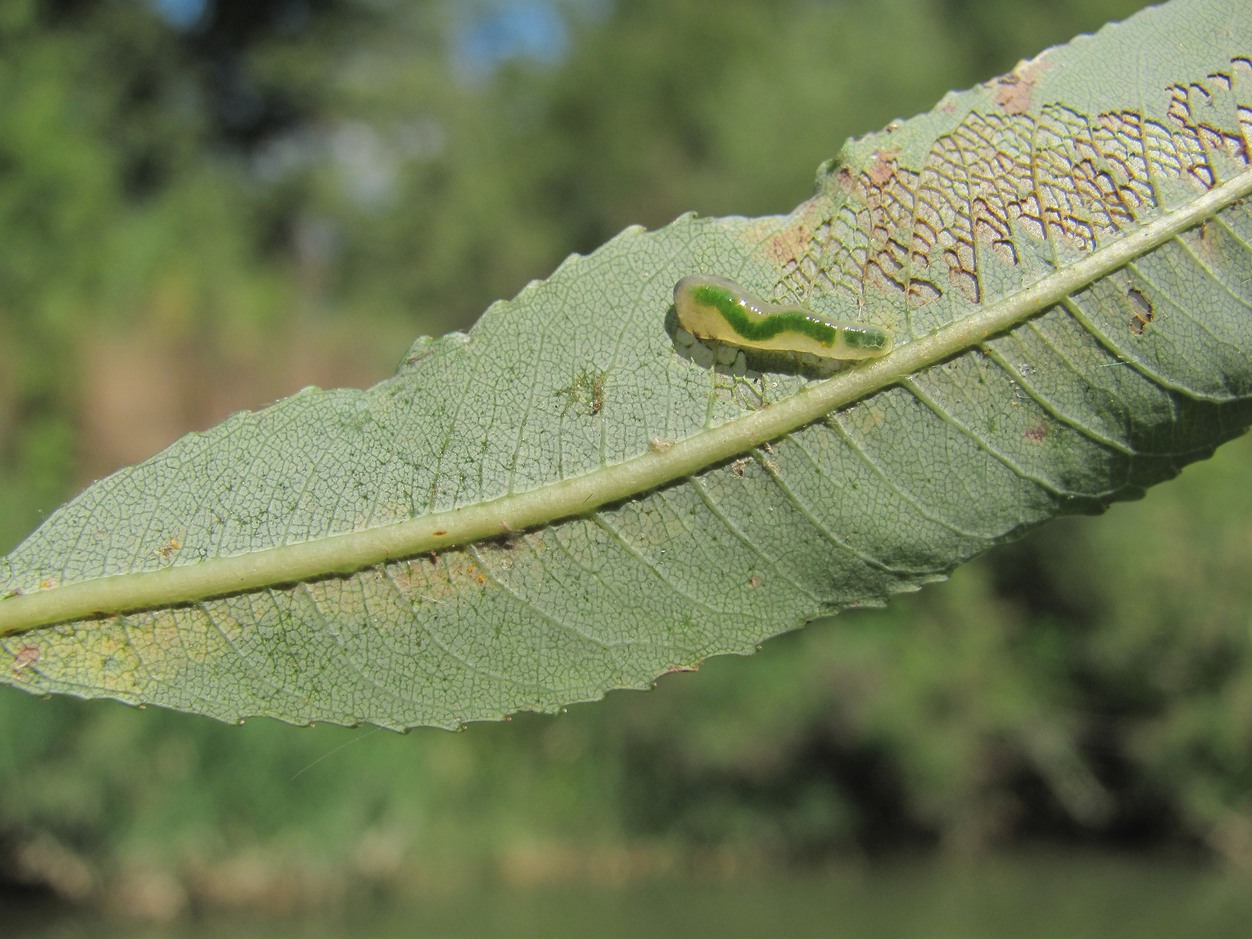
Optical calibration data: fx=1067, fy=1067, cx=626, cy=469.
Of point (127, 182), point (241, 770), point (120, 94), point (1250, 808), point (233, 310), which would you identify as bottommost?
point (1250, 808)

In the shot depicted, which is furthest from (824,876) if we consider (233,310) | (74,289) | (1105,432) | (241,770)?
(1105,432)

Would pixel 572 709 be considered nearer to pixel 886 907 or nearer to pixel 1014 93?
pixel 886 907

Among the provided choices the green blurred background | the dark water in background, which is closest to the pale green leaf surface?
the green blurred background

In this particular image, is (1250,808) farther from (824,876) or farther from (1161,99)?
(1161,99)

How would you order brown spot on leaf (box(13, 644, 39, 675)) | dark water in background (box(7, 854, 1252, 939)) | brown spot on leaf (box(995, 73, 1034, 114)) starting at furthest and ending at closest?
dark water in background (box(7, 854, 1252, 939)) → brown spot on leaf (box(995, 73, 1034, 114)) → brown spot on leaf (box(13, 644, 39, 675))

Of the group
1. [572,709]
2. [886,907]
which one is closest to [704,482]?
[572,709]

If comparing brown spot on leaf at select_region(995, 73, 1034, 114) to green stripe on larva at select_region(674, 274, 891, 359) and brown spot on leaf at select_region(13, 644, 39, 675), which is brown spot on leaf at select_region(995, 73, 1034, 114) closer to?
green stripe on larva at select_region(674, 274, 891, 359)
